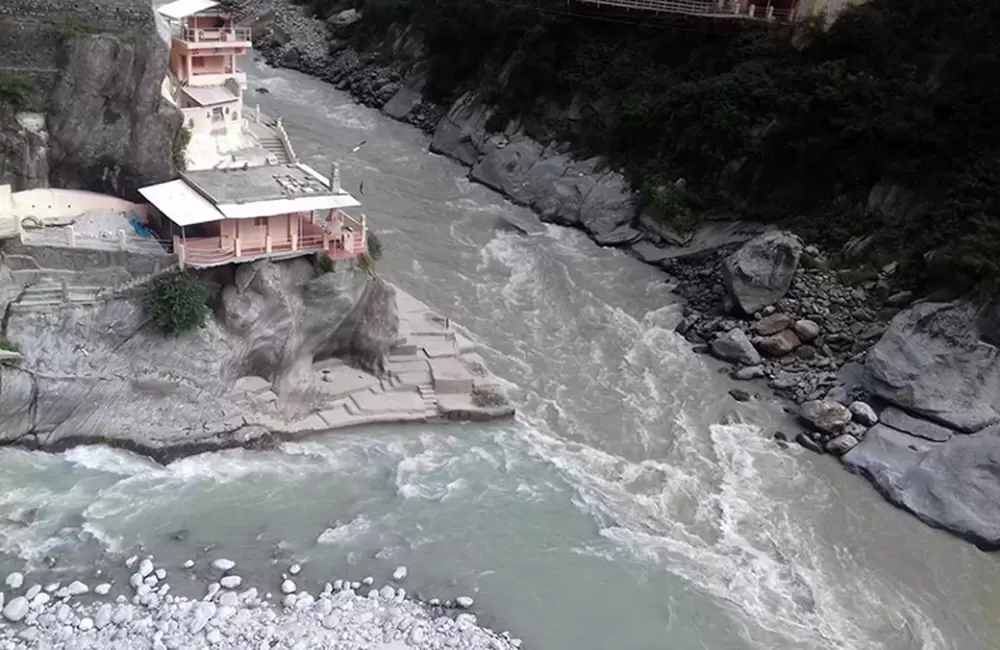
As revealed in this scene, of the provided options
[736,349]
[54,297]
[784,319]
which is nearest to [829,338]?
[784,319]

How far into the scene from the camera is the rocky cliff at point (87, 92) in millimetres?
18281

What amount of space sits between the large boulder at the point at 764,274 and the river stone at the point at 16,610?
18578mm

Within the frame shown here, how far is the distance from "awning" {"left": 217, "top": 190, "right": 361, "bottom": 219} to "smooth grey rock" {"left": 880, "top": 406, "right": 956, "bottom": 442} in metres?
12.8

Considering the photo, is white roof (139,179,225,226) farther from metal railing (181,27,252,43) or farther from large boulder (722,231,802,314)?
large boulder (722,231,802,314)

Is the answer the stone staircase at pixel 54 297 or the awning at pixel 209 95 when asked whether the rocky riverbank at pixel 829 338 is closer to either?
the awning at pixel 209 95

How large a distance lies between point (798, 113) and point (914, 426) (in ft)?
40.0

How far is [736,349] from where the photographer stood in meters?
24.1

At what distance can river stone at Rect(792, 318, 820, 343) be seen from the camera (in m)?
24.2

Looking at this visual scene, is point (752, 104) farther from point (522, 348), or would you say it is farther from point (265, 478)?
point (265, 478)

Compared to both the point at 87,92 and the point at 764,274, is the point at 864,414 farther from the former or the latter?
the point at 87,92

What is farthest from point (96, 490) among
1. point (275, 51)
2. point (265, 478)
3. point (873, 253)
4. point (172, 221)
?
point (275, 51)

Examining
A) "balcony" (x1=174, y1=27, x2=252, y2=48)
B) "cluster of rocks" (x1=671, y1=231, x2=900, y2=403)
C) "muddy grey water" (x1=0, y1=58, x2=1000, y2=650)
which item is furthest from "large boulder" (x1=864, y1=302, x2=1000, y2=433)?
"balcony" (x1=174, y1=27, x2=252, y2=48)

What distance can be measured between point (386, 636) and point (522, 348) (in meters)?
11.1

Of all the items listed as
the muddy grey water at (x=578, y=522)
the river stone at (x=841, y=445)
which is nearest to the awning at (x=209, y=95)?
the muddy grey water at (x=578, y=522)
